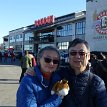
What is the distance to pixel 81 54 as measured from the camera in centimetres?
315

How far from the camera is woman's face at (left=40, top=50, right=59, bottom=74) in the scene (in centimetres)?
311

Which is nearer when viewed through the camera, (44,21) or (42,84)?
(42,84)

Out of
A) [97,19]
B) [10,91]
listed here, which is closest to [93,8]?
[97,19]

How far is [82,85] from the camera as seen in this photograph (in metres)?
3.10

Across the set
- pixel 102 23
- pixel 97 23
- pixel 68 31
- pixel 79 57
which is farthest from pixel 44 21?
pixel 79 57

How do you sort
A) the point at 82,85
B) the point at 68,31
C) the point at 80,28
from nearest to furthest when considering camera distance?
the point at 82,85 < the point at 80,28 < the point at 68,31

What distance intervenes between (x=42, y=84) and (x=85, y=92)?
1.36 feet

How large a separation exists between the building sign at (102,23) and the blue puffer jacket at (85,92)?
29.6 m

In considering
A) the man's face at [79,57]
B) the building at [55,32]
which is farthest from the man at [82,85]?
the building at [55,32]

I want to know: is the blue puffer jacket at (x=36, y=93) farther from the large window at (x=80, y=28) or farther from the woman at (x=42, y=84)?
the large window at (x=80, y=28)

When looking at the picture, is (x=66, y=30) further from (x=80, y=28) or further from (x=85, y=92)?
(x=85, y=92)

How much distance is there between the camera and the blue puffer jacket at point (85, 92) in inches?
121

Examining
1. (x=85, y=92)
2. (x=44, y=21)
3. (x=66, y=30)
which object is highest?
(x=44, y=21)

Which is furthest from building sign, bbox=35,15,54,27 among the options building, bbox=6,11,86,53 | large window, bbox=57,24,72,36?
large window, bbox=57,24,72,36
